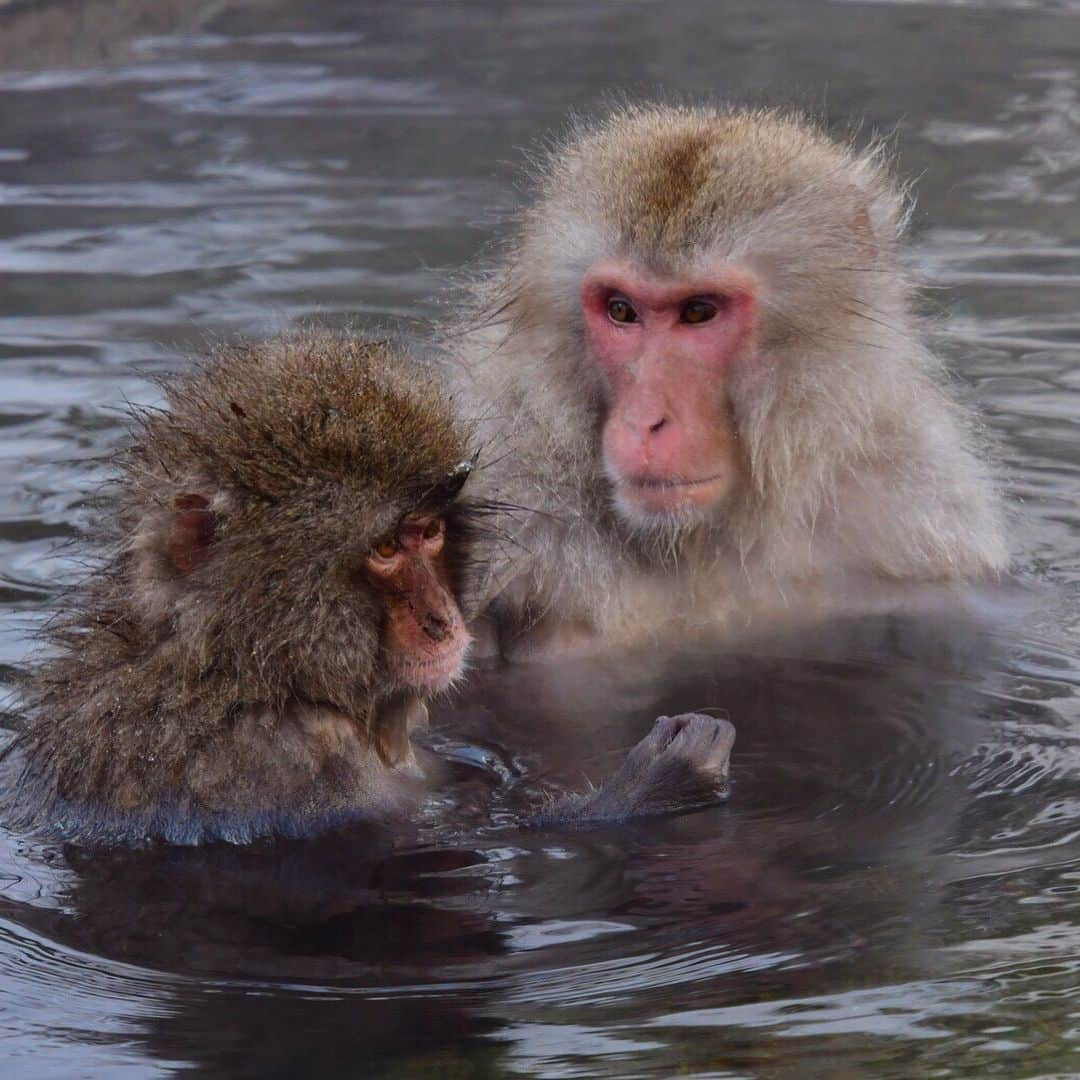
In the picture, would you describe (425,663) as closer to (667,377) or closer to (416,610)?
(416,610)

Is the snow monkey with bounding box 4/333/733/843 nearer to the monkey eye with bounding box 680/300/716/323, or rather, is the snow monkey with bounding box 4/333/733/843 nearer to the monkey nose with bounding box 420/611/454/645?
the monkey nose with bounding box 420/611/454/645

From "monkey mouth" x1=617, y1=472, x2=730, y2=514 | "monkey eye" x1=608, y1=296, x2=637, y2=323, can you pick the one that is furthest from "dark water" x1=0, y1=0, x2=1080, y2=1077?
"monkey eye" x1=608, y1=296, x2=637, y2=323

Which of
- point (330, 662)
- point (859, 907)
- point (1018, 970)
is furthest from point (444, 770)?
point (1018, 970)

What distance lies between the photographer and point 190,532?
13.5 ft

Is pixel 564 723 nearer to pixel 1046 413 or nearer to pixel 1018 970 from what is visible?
pixel 1018 970

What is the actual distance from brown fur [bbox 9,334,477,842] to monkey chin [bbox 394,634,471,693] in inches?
1.7

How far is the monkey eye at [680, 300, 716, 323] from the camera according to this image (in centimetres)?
507

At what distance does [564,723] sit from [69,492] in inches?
85.4

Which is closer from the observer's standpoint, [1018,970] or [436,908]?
[1018,970]

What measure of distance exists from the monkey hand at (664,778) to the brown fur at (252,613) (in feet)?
1.39

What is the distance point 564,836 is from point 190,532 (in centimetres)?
97

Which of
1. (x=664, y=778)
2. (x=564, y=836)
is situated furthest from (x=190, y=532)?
(x=664, y=778)

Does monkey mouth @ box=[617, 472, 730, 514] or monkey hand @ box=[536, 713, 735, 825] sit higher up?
monkey mouth @ box=[617, 472, 730, 514]

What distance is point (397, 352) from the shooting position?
15.4 ft
